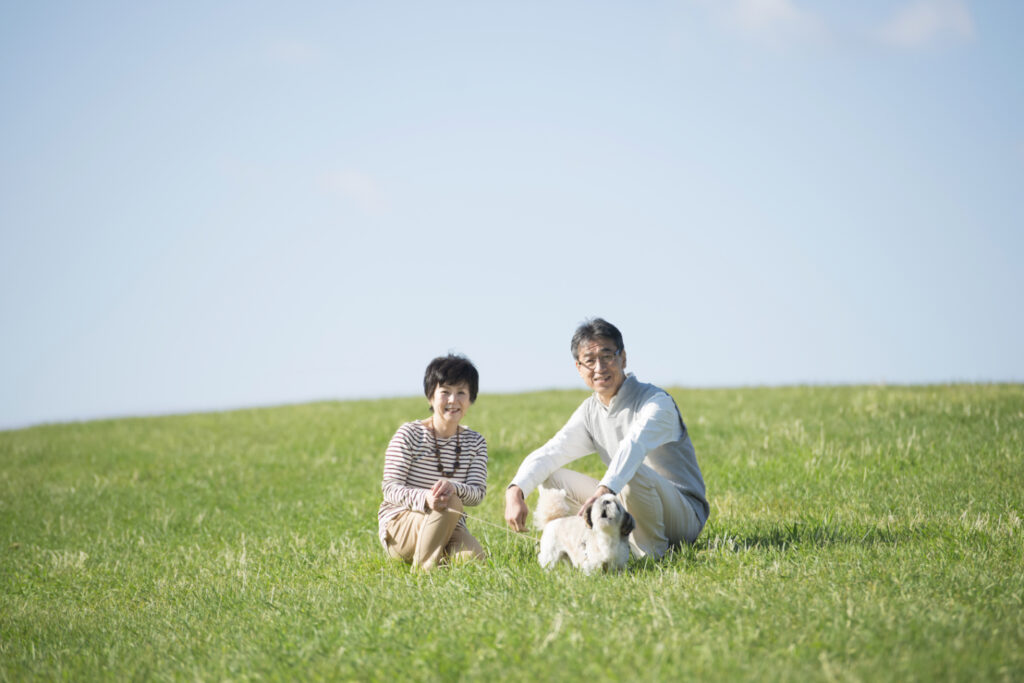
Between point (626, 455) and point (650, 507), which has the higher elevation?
point (626, 455)

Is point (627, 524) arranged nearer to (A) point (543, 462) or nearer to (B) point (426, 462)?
(A) point (543, 462)

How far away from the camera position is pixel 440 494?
7.06 metres

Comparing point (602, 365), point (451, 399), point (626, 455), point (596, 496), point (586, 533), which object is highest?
→ point (602, 365)

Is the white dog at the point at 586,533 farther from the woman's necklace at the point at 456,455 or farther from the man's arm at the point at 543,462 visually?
the woman's necklace at the point at 456,455

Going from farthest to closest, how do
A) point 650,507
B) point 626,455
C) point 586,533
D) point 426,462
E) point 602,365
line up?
point 426,462 < point 602,365 < point 650,507 < point 586,533 < point 626,455

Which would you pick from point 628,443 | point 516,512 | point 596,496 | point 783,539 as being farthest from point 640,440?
point 783,539

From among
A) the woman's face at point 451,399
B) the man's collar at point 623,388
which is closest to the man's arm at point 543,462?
the man's collar at point 623,388

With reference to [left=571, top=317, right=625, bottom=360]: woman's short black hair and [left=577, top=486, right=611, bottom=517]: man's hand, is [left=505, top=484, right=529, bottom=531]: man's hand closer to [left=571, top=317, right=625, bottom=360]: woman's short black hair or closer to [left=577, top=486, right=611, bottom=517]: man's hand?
[left=577, top=486, right=611, bottom=517]: man's hand

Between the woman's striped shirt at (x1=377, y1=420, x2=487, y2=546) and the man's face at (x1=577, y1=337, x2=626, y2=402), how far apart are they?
128 centimetres

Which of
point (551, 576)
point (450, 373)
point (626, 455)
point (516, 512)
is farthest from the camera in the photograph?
point (450, 373)

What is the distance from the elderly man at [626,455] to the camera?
666 cm

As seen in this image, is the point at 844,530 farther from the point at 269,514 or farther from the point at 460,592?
the point at 269,514

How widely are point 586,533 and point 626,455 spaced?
27.5 inches

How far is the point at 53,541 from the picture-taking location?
12.4 meters
